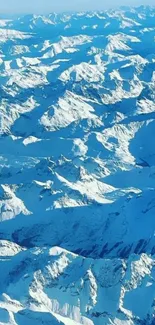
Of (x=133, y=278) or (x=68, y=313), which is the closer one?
(x=68, y=313)

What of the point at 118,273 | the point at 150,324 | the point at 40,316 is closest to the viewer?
the point at 40,316

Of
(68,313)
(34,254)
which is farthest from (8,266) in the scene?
(68,313)

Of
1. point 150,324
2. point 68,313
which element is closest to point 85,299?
point 68,313

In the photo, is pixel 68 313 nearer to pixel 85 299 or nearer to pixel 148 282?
pixel 85 299

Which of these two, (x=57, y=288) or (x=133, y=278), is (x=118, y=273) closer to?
(x=133, y=278)

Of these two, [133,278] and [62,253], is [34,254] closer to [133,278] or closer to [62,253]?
[62,253]

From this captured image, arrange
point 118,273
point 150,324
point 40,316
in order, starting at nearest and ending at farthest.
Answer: point 40,316
point 150,324
point 118,273

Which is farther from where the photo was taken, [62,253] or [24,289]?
[62,253]
